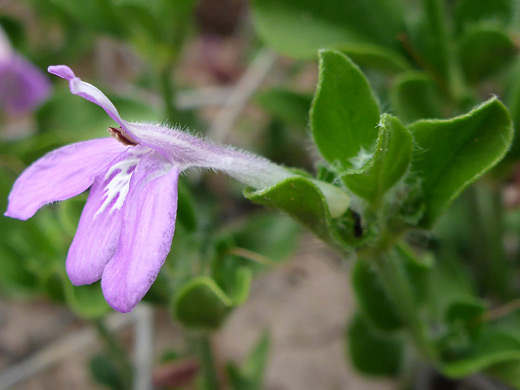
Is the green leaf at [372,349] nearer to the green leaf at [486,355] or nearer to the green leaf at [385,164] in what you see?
the green leaf at [486,355]

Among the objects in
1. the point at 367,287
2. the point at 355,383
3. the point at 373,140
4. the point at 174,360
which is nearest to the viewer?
the point at 373,140

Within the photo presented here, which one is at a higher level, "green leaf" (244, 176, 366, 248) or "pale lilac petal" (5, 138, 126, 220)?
"green leaf" (244, 176, 366, 248)

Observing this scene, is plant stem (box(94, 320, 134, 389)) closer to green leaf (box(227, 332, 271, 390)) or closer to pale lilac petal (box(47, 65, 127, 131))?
green leaf (box(227, 332, 271, 390))

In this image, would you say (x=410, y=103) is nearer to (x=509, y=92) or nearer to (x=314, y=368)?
(x=509, y=92)

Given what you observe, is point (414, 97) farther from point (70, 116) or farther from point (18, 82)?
point (18, 82)

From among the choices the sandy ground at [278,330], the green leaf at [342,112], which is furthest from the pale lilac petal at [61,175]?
the sandy ground at [278,330]

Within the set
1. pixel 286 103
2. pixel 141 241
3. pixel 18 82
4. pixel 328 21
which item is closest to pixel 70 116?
pixel 18 82

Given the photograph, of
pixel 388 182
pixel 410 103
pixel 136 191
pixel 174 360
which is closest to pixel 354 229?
pixel 388 182

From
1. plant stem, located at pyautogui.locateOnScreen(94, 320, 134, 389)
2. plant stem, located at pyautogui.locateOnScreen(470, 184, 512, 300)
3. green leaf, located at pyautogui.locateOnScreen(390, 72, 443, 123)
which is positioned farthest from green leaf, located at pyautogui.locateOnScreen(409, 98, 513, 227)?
plant stem, located at pyautogui.locateOnScreen(94, 320, 134, 389)

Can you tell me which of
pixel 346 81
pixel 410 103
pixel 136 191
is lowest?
pixel 136 191
